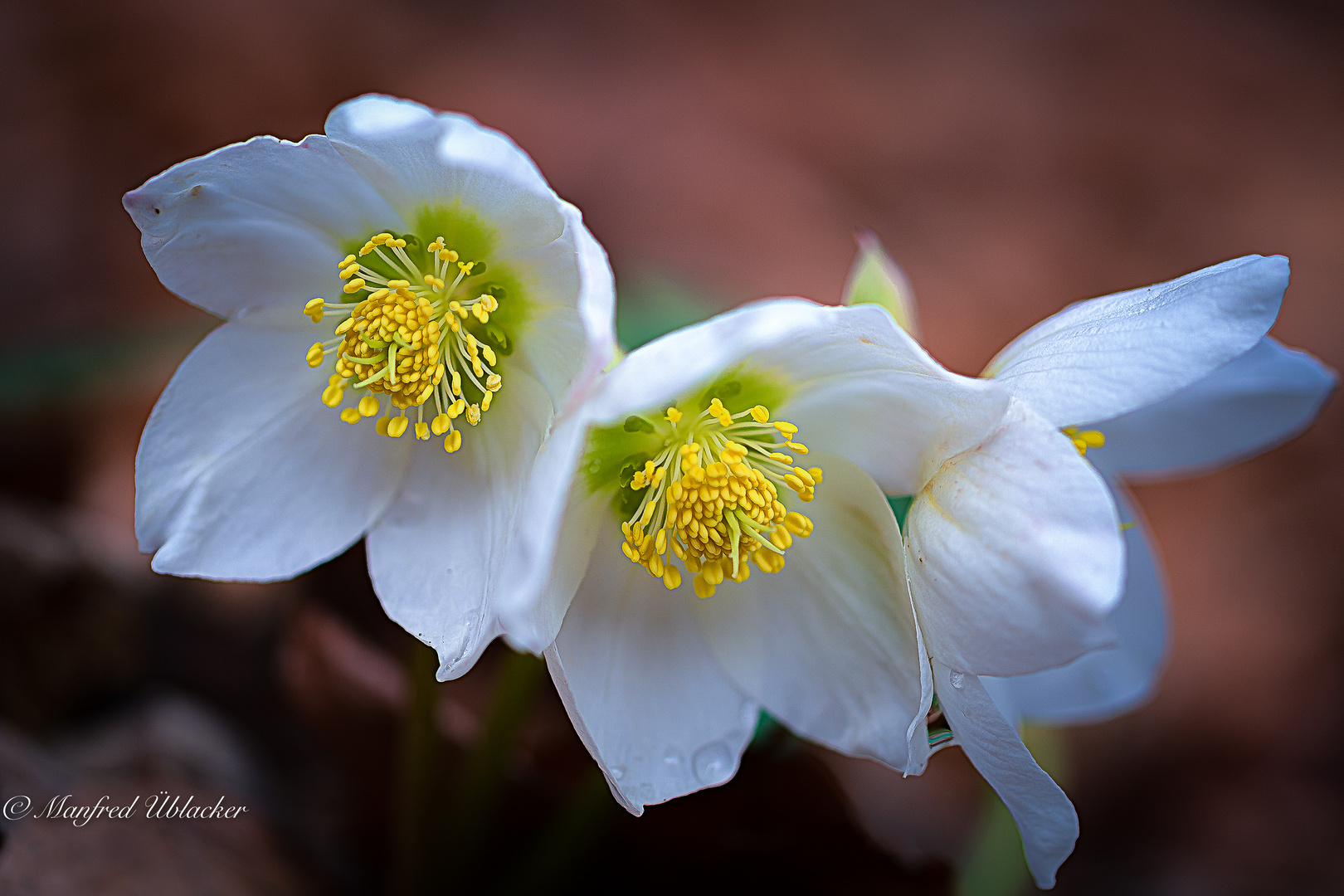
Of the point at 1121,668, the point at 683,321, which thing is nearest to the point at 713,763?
the point at 1121,668

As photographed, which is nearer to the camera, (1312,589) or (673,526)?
(673,526)

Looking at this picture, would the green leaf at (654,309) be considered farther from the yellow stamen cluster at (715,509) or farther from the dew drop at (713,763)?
the dew drop at (713,763)

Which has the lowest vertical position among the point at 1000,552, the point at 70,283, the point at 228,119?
the point at 70,283

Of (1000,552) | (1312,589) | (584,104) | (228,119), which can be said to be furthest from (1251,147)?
(228,119)

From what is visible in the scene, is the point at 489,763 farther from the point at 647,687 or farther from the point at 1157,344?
the point at 1157,344

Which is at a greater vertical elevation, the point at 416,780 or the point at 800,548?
the point at 800,548

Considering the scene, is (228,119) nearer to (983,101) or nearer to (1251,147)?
(983,101)
